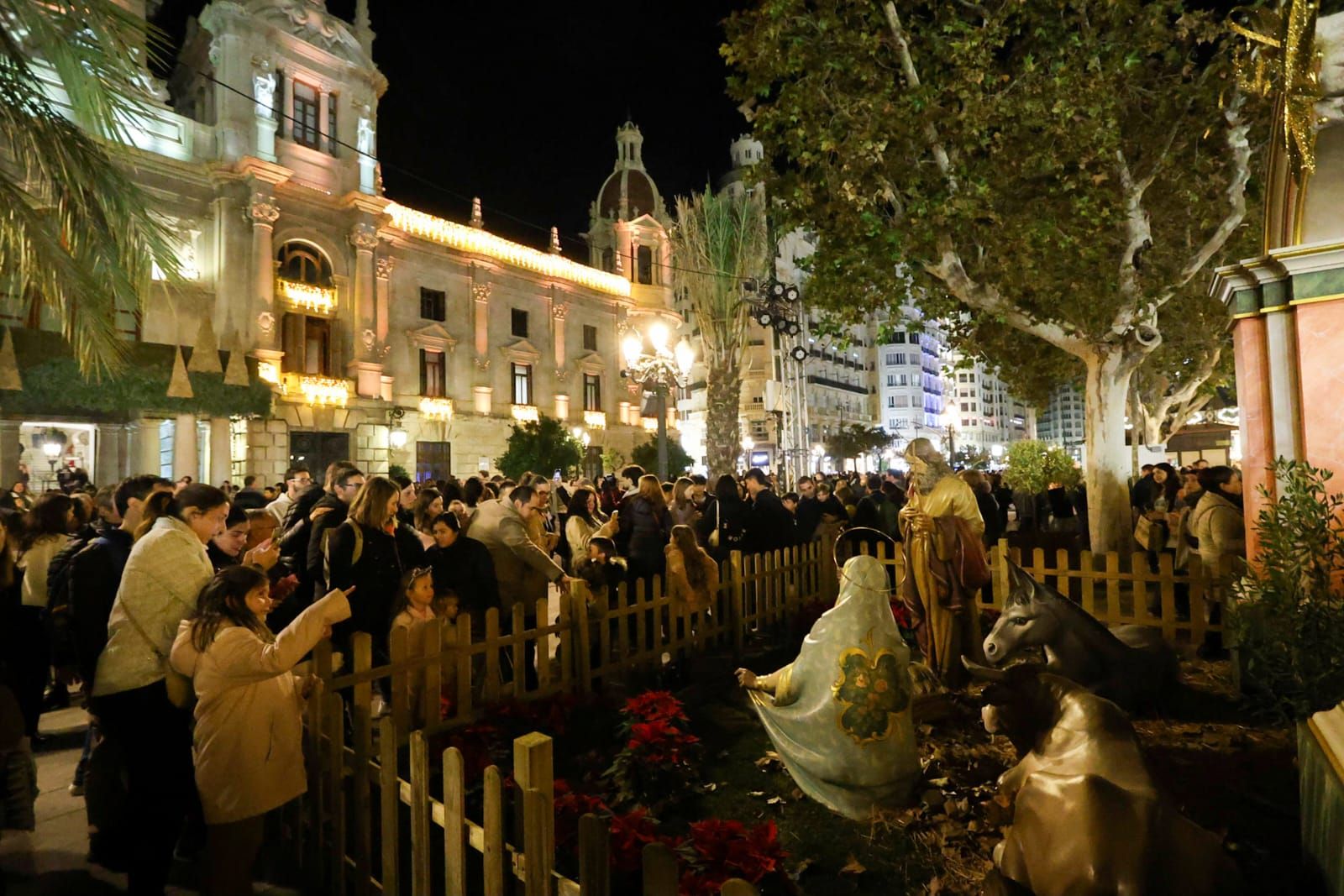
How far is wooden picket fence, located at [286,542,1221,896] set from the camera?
2391 millimetres

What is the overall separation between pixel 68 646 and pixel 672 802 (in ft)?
11.4

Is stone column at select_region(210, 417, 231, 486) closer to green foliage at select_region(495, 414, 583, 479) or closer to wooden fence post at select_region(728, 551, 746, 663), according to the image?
green foliage at select_region(495, 414, 583, 479)

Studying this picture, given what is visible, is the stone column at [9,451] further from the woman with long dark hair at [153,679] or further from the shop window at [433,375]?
the woman with long dark hair at [153,679]

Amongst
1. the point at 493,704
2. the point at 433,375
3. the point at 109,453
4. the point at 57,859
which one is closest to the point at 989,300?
the point at 493,704

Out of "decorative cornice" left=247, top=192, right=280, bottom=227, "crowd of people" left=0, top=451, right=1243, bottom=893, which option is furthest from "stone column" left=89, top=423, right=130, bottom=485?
"crowd of people" left=0, top=451, right=1243, bottom=893

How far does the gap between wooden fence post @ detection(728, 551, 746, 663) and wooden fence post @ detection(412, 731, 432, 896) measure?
4.60m

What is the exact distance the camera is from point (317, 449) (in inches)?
939

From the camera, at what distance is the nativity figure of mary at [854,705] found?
3654mm

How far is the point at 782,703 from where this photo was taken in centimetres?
397

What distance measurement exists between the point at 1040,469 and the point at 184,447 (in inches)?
833

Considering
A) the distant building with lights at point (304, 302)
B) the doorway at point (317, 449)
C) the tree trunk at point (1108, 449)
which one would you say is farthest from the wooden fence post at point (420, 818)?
the doorway at point (317, 449)

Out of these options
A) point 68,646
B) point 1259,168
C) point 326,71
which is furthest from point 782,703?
point 326,71

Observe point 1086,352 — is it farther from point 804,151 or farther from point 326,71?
point 326,71

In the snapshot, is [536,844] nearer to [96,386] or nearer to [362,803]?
[362,803]
